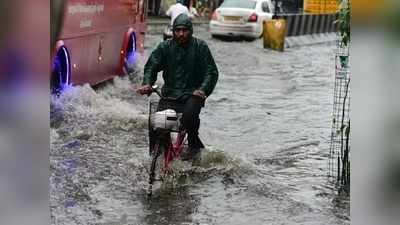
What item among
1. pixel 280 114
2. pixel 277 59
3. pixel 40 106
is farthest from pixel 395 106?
pixel 277 59

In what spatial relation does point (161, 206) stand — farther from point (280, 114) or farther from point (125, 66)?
point (125, 66)

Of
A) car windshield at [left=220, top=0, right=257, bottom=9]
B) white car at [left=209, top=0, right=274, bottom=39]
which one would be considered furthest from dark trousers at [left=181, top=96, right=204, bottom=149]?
car windshield at [left=220, top=0, right=257, bottom=9]

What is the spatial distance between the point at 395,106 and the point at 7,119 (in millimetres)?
1358

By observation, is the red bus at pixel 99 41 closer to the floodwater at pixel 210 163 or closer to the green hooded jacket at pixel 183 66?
the floodwater at pixel 210 163

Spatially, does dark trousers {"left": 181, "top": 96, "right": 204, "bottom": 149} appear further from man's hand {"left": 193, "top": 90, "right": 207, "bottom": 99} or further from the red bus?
the red bus

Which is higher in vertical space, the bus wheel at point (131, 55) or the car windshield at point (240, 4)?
the car windshield at point (240, 4)

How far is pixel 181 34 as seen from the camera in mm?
5625

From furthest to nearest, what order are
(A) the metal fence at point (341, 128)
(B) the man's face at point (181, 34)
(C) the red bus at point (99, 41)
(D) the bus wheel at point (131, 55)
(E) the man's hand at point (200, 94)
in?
(D) the bus wheel at point (131, 55), (C) the red bus at point (99, 41), (B) the man's face at point (181, 34), (E) the man's hand at point (200, 94), (A) the metal fence at point (341, 128)

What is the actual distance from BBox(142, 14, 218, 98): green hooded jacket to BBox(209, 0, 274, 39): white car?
17.0 ft

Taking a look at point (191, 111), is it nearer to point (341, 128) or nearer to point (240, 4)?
point (341, 128)

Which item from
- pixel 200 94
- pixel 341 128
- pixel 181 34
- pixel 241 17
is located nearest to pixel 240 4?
pixel 241 17

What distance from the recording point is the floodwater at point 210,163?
5.04m

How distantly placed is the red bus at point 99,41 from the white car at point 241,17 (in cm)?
133

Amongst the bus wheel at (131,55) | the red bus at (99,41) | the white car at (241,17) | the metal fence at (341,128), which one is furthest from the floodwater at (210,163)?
the white car at (241,17)
